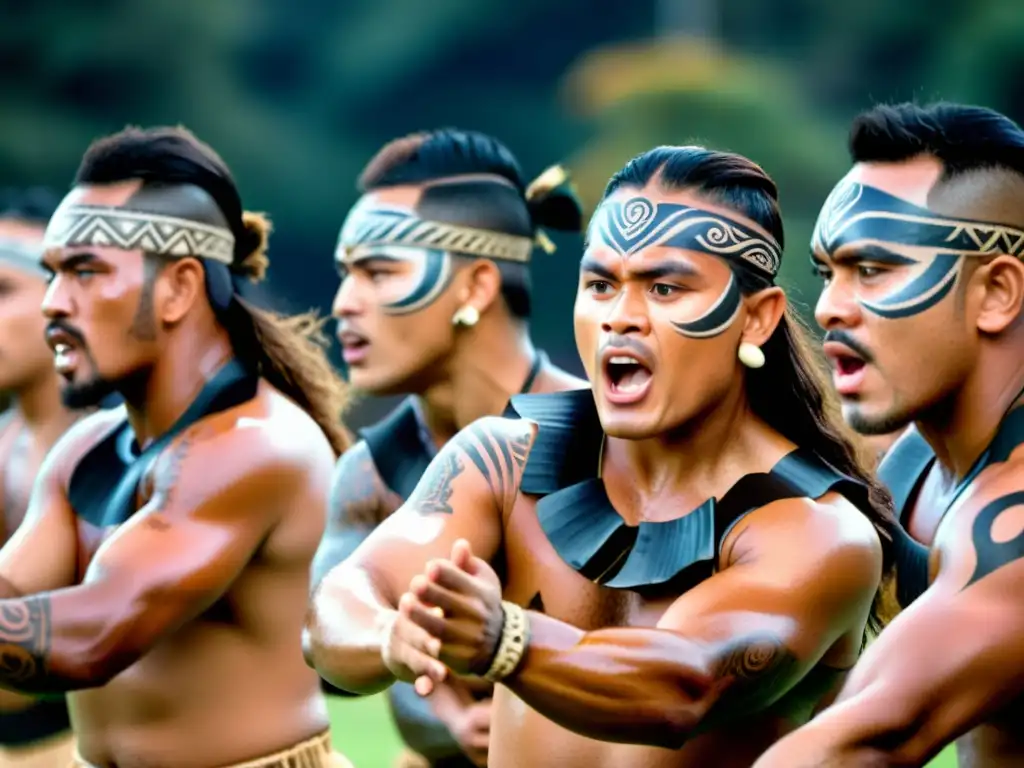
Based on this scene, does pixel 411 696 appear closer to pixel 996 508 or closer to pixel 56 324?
pixel 56 324

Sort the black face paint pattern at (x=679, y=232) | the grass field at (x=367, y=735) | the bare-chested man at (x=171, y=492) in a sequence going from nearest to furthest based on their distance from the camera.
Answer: the black face paint pattern at (x=679, y=232), the bare-chested man at (x=171, y=492), the grass field at (x=367, y=735)

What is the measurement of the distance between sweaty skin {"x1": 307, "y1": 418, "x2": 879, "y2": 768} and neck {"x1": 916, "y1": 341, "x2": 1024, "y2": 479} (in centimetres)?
24

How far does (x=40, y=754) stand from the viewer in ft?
19.9

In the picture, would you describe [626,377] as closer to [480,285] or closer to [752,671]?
[752,671]

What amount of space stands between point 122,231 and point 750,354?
2.04m

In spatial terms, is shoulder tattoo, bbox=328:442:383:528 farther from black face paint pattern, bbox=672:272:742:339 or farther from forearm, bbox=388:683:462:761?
black face paint pattern, bbox=672:272:742:339

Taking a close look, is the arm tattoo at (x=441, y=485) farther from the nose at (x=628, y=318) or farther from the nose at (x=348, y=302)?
the nose at (x=348, y=302)

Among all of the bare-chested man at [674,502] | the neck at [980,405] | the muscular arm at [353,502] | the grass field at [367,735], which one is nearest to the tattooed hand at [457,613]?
the bare-chested man at [674,502]

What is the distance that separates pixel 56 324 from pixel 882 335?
233cm

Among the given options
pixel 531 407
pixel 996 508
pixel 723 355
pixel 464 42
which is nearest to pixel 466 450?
pixel 531 407

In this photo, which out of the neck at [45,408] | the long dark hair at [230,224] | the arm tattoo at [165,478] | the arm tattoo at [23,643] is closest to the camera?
the arm tattoo at [23,643]

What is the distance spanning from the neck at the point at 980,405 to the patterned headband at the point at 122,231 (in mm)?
2275

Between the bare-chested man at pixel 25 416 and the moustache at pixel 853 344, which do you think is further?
the bare-chested man at pixel 25 416

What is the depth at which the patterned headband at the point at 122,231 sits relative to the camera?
516cm
